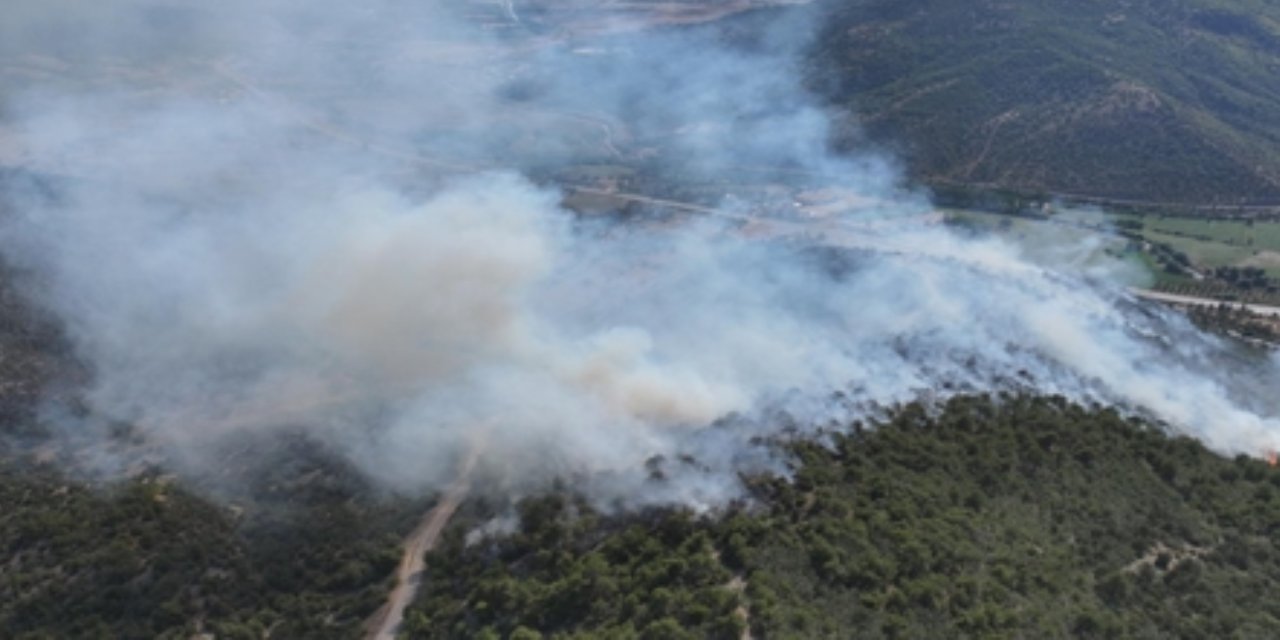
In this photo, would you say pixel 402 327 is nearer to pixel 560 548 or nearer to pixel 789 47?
pixel 560 548

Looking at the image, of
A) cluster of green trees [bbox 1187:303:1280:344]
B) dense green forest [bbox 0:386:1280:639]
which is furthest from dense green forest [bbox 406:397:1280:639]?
cluster of green trees [bbox 1187:303:1280:344]

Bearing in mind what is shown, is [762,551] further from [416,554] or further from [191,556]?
[191,556]

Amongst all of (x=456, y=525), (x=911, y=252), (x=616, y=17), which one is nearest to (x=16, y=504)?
Result: (x=456, y=525)

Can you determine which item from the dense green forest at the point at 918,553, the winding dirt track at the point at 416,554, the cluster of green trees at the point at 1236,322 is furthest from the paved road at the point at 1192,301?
the winding dirt track at the point at 416,554

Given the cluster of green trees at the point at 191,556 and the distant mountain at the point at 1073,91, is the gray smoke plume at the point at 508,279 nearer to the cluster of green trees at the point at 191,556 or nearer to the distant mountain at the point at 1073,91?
the cluster of green trees at the point at 191,556

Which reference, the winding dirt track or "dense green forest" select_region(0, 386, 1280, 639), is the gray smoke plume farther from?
"dense green forest" select_region(0, 386, 1280, 639)
